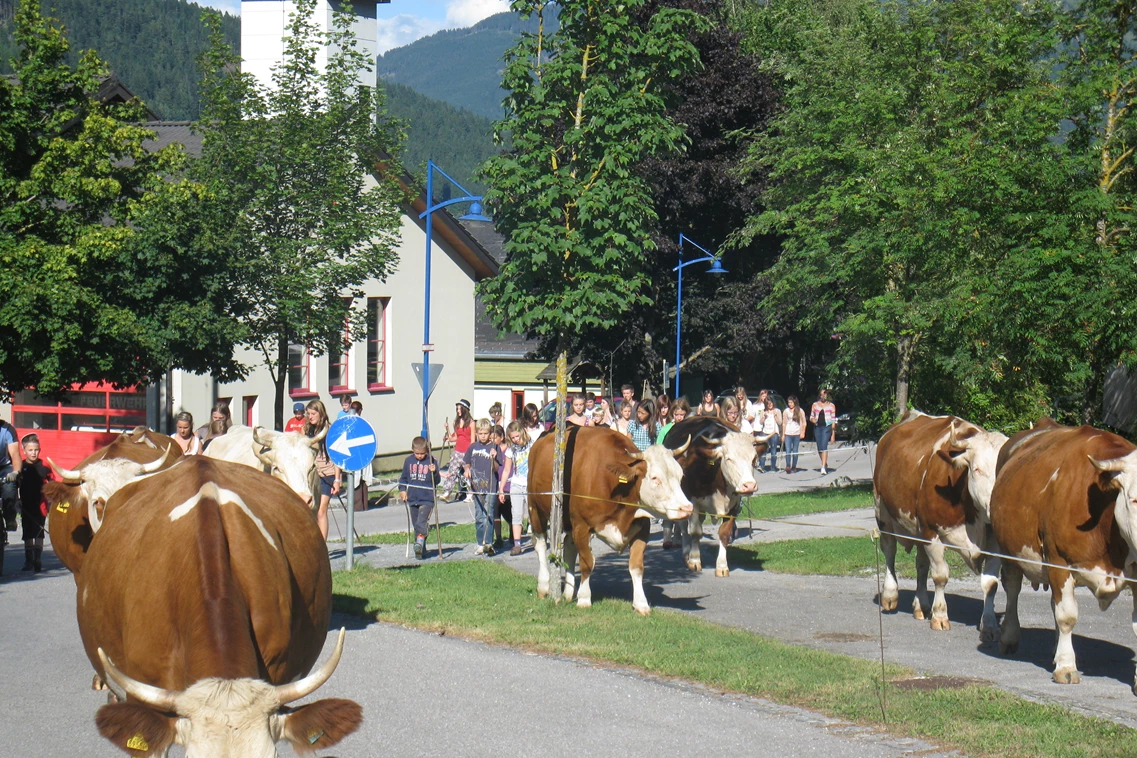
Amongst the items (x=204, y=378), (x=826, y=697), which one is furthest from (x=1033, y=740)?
(x=204, y=378)

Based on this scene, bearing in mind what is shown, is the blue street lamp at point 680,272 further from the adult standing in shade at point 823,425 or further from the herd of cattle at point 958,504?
the herd of cattle at point 958,504

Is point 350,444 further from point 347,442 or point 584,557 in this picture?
point 584,557

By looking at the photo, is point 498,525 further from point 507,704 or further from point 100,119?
point 100,119

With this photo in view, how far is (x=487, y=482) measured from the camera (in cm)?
1761

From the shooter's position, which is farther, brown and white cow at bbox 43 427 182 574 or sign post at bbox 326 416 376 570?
sign post at bbox 326 416 376 570

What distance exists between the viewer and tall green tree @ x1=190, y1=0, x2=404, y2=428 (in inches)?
985

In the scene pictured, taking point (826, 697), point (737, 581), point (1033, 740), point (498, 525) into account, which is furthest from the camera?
point (498, 525)

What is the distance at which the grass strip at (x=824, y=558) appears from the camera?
1528 cm

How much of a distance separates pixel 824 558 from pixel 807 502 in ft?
23.0

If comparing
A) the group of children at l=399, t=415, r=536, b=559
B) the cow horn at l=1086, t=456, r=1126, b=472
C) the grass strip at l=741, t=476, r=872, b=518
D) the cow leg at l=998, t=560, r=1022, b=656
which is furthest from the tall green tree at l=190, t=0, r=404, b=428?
the cow horn at l=1086, t=456, r=1126, b=472

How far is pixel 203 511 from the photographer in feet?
18.2

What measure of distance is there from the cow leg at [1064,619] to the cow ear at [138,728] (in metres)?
6.89

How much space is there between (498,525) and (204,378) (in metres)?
14.5

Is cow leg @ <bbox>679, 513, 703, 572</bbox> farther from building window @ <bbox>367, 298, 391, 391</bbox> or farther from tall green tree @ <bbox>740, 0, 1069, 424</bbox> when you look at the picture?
building window @ <bbox>367, 298, 391, 391</bbox>
